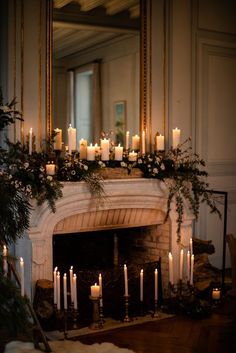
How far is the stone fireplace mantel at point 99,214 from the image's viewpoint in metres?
4.32

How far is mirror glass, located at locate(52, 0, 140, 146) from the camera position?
4723 mm

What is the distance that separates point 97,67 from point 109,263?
5.84 feet

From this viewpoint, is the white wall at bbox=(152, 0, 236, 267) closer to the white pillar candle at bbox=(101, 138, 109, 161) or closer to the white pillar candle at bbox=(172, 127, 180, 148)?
the white pillar candle at bbox=(172, 127, 180, 148)

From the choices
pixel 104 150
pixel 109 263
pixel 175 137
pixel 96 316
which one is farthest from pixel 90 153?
pixel 96 316

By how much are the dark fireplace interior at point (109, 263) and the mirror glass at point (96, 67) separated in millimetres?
944

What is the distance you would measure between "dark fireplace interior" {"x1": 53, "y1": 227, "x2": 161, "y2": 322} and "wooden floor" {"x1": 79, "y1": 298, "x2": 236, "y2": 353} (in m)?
0.39

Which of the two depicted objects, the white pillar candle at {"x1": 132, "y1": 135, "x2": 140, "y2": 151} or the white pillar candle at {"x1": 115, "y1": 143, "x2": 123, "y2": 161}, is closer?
the white pillar candle at {"x1": 115, "y1": 143, "x2": 123, "y2": 161}

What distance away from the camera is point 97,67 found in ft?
15.9

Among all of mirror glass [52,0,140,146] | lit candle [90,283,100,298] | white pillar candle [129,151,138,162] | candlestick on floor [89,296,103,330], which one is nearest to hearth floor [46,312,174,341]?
candlestick on floor [89,296,103,330]

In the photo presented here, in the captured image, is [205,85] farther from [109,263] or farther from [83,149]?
[109,263]

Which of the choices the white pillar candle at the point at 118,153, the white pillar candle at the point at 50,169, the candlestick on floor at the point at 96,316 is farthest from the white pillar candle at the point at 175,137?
the candlestick on floor at the point at 96,316

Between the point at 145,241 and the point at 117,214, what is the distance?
2.07 feet

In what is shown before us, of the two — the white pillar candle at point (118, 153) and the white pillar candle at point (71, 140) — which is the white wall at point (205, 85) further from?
the white pillar candle at point (71, 140)

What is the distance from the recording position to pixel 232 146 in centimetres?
604
